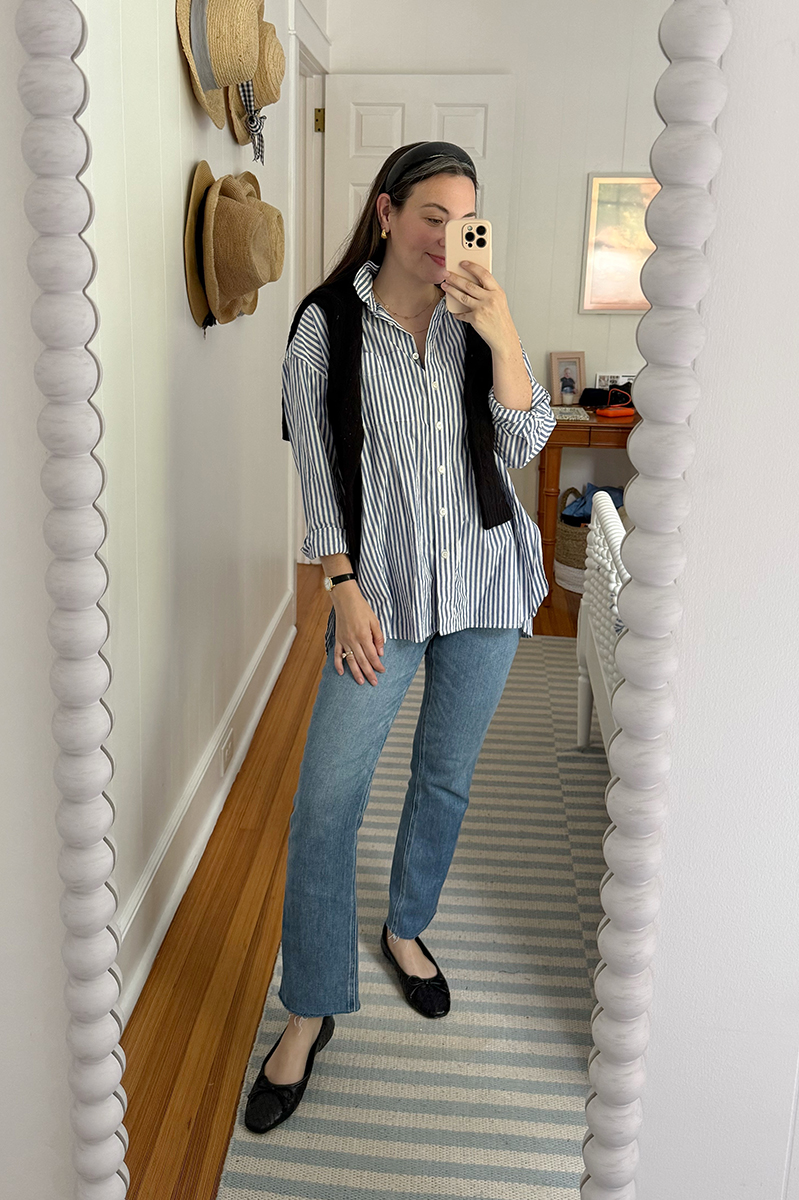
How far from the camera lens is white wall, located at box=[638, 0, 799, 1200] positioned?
747 millimetres

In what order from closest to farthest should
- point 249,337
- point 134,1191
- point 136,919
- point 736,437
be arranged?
point 736,437 < point 134,1191 < point 136,919 < point 249,337

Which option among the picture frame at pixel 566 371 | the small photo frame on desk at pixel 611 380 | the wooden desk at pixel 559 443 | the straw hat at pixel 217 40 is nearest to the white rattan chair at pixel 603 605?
the wooden desk at pixel 559 443

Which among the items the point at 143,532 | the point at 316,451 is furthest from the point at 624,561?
the point at 143,532

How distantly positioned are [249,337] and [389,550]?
4.08 ft

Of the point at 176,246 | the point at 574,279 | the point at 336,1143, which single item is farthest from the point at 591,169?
the point at 336,1143

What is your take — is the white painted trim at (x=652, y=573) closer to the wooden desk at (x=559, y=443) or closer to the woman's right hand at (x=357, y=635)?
the woman's right hand at (x=357, y=635)

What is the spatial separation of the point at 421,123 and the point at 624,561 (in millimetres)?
3223

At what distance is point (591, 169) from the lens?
3588 millimetres

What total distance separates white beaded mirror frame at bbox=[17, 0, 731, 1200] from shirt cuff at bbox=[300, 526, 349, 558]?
0.44m

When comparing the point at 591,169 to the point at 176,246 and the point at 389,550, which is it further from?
the point at 389,550

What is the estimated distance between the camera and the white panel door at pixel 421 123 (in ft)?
11.5

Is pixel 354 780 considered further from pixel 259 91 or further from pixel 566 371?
pixel 566 371

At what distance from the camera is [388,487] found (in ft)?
4.25

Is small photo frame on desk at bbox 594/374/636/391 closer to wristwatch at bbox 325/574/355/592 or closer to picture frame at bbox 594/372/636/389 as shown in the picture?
picture frame at bbox 594/372/636/389
